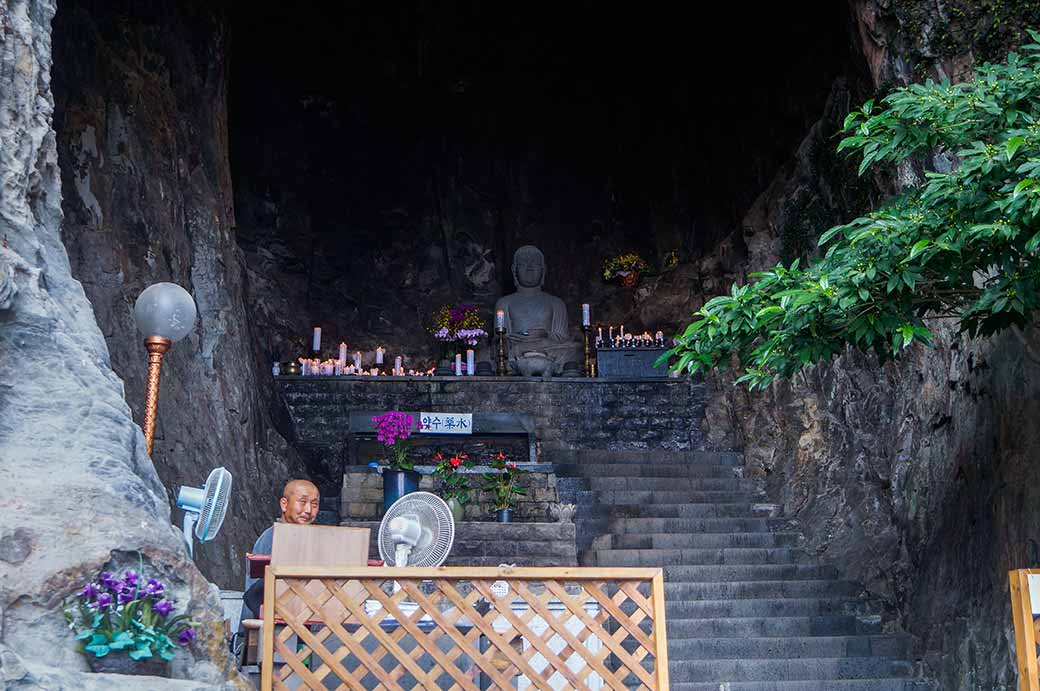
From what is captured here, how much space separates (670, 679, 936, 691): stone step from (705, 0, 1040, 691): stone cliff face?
0.81ft

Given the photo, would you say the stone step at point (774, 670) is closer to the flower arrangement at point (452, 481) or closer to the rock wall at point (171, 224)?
the flower arrangement at point (452, 481)

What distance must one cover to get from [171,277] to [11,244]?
168 inches

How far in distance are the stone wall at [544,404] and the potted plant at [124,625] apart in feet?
27.3

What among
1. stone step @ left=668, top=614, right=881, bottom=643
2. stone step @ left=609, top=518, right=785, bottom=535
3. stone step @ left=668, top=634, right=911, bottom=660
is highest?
stone step @ left=609, top=518, right=785, bottom=535

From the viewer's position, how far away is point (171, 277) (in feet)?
28.6

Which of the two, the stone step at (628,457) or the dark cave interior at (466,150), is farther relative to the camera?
the dark cave interior at (466,150)

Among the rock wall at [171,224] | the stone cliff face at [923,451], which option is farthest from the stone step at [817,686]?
the rock wall at [171,224]

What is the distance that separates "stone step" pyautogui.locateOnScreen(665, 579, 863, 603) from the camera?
8.74 meters

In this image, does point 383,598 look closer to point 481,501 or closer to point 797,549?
point 481,501

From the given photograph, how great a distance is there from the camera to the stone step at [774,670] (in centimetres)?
771

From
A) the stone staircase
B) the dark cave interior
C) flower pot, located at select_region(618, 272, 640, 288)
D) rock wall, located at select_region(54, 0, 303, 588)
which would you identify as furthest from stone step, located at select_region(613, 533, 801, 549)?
flower pot, located at select_region(618, 272, 640, 288)

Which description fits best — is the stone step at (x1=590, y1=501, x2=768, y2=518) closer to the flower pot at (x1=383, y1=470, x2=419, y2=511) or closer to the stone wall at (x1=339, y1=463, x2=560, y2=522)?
the stone wall at (x1=339, y1=463, x2=560, y2=522)

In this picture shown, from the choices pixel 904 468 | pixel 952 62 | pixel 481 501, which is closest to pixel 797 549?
pixel 904 468

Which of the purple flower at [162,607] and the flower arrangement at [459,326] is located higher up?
the flower arrangement at [459,326]
